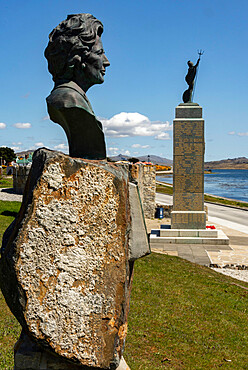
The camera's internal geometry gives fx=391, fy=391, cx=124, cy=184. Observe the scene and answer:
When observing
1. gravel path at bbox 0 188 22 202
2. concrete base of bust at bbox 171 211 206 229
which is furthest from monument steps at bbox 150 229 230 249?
gravel path at bbox 0 188 22 202

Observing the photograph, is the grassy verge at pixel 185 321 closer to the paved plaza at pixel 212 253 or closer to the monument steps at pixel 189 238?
the paved plaza at pixel 212 253

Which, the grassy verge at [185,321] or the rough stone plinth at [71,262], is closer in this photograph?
the rough stone plinth at [71,262]

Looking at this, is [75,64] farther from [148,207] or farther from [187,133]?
[148,207]

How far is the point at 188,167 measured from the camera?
13.0m

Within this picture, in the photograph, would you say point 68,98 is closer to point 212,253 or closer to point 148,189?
point 212,253

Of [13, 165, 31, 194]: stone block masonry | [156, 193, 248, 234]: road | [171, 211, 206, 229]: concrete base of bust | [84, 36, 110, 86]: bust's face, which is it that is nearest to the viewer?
[84, 36, 110, 86]: bust's face

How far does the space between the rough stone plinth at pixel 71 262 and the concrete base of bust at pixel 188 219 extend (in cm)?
1063

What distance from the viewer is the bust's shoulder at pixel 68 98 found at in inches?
116

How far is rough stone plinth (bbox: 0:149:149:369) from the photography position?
7.68ft

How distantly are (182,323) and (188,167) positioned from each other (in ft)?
26.0

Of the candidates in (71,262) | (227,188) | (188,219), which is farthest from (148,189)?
(227,188)

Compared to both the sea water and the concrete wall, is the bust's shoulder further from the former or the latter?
the sea water

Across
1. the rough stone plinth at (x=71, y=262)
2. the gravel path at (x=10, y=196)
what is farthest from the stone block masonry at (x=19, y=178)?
the rough stone plinth at (x=71, y=262)

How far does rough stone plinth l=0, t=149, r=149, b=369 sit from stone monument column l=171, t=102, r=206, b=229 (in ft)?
34.7
